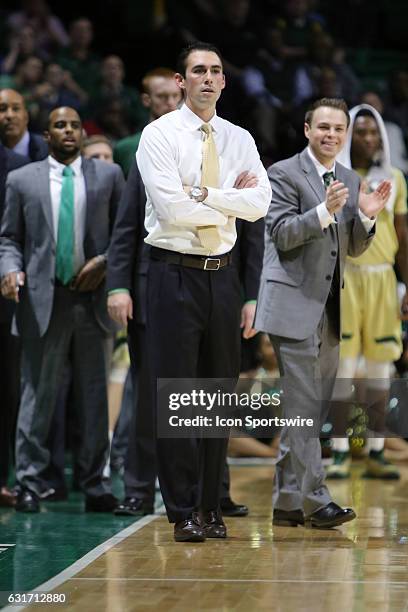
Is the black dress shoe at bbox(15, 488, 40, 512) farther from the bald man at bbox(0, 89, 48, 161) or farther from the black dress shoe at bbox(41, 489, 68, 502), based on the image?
the bald man at bbox(0, 89, 48, 161)

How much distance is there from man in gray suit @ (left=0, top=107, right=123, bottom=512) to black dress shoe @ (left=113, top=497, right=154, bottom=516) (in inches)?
8.6

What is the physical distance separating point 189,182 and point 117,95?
6.25m

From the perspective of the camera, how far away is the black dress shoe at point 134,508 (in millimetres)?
5977

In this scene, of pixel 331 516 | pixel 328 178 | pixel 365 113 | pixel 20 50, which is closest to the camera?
pixel 331 516

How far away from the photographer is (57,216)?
6316mm

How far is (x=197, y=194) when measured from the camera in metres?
4.97

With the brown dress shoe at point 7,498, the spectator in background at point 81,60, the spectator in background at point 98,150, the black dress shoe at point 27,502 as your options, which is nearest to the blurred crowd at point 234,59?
the spectator in background at point 81,60

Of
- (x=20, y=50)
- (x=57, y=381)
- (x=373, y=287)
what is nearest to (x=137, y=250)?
(x=57, y=381)

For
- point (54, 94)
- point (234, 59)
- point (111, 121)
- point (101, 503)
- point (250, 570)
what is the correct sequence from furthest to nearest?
point (234, 59) < point (54, 94) < point (111, 121) < point (101, 503) < point (250, 570)

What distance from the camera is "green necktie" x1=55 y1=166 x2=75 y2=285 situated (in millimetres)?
6293

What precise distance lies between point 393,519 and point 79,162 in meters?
2.42

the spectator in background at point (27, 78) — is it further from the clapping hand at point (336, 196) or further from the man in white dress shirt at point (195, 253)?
the clapping hand at point (336, 196)

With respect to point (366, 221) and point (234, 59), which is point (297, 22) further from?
point (366, 221)

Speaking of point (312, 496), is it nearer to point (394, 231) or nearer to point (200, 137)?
point (200, 137)
